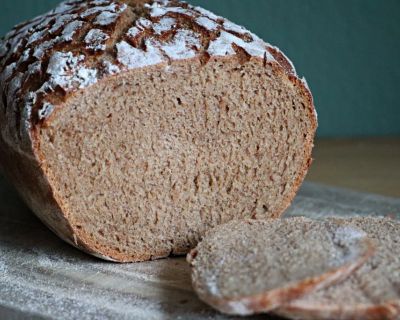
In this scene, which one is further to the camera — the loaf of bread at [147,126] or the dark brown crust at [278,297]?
the loaf of bread at [147,126]

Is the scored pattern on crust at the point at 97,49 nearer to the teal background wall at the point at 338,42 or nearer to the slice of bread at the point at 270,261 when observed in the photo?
the slice of bread at the point at 270,261

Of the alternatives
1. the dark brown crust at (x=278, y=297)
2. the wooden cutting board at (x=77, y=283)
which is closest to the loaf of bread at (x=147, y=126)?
the wooden cutting board at (x=77, y=283)

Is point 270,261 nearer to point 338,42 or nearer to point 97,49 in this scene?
point 97,49

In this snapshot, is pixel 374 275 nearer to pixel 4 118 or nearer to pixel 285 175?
pixel 285 175

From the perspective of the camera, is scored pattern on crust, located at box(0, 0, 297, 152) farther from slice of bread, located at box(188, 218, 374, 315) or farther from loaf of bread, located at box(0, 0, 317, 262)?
slice of bread, located at box(188, 218, 374, 315)

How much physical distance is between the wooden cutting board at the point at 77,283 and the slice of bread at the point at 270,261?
13 centimetres

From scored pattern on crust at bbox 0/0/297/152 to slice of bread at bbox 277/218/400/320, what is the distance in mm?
1024

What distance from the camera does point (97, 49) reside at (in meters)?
2.94

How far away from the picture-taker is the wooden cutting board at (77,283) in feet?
8.77

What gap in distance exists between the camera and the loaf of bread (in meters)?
2.88

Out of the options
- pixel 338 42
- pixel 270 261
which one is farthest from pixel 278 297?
pixel 338 42

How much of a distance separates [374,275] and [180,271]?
0.88m

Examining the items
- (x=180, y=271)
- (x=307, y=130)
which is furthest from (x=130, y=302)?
(x=307, y=130)

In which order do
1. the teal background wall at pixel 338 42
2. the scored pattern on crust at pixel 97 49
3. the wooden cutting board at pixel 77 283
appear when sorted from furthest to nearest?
the teal background wall at pixel 338 42
the scored pattern on crust at pixel 97 49
the wooden cutting board at pixel 77 283
